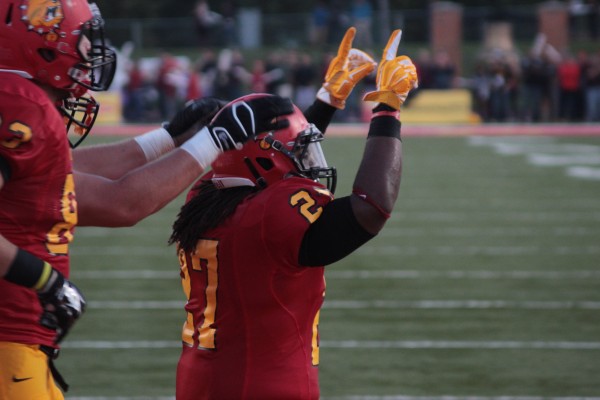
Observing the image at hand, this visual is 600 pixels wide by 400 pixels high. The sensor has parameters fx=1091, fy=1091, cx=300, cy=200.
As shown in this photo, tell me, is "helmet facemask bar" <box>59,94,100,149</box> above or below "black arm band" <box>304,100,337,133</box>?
above

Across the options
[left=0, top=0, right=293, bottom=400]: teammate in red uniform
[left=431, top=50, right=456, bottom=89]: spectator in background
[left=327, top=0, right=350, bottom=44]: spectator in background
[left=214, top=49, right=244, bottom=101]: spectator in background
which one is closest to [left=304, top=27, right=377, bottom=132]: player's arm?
[left=0, top=0, right=293, bottom=400]: teammate in red uniform

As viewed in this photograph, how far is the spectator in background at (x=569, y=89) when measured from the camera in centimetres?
2311

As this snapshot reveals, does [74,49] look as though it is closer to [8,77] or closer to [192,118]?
[8,77]

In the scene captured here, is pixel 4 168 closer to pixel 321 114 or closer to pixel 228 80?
pixel 321 114

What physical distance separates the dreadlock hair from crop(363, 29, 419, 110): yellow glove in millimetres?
468

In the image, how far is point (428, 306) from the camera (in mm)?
7336

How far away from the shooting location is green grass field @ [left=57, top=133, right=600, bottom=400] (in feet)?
18.9

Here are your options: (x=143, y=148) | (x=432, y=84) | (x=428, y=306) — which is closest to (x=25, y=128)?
(x=143, y=148)

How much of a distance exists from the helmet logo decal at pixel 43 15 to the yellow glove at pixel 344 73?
3.30 feet

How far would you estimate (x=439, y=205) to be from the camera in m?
11.8

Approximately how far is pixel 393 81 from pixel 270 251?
0.65m

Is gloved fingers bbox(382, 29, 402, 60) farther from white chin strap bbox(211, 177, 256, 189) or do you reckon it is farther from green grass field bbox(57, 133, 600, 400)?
green grass field bbox(57, 133, 600, 400)

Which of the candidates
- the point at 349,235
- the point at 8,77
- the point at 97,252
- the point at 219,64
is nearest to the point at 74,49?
the point at 8,77

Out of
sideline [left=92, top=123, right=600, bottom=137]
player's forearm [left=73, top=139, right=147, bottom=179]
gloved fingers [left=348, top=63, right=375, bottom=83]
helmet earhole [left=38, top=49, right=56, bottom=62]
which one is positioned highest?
helmet earhole [left=38, top=49, right=56, bottom=62]
